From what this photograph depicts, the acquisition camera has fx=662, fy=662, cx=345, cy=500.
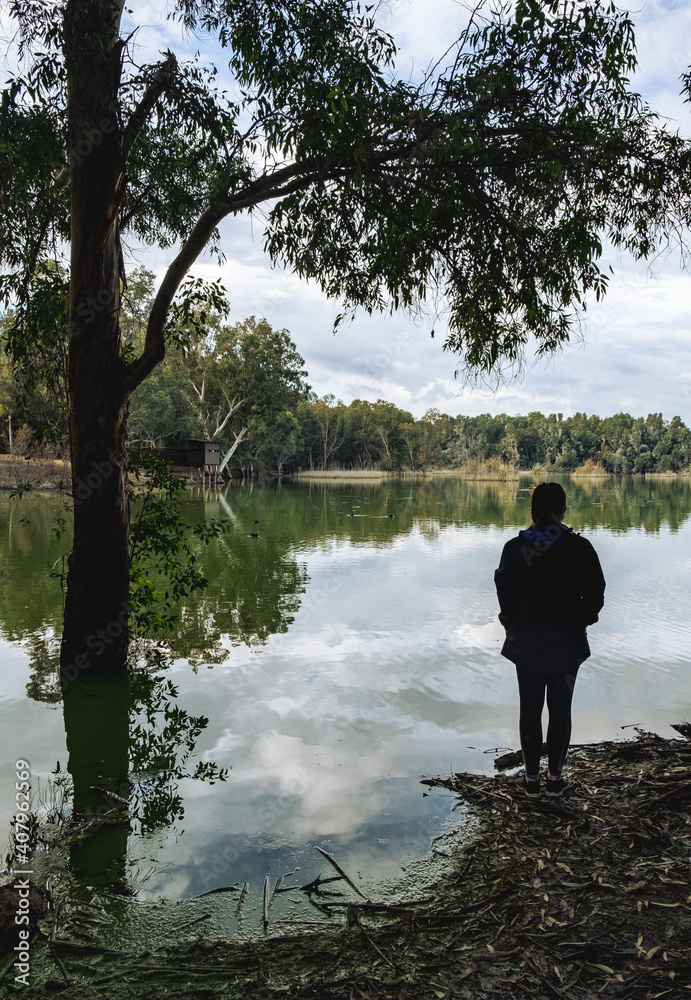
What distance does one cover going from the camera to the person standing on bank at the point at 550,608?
369 cm

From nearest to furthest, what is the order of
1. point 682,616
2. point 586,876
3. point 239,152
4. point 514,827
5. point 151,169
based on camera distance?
point 586,876
point 514,827
point 239,152
point 151,169
point 682,616

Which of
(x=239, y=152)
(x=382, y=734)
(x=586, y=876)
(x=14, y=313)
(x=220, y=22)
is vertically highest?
(x=220, y=22)

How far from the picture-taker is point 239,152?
582cm

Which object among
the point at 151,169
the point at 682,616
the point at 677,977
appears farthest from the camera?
the point at 682,616

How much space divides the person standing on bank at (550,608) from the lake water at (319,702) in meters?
0.83

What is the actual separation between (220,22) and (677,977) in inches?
287

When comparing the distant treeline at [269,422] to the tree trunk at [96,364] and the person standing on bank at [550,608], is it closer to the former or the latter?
the tree trunk at [96,364]

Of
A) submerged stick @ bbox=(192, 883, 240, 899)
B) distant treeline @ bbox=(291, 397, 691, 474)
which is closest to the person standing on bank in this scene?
submerged stick @ bbox=(192, 883, 240, 899)

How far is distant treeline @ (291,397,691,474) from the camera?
86.0 meters

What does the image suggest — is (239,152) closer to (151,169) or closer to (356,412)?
(151,169)

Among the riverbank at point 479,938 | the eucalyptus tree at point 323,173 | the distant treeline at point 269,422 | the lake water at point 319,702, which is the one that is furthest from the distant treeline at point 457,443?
the riverbank at point 479,938

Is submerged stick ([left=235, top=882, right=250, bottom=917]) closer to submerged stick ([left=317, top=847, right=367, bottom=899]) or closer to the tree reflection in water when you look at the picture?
submerged stick ([left=317, top=847, right=367, bottom=899])

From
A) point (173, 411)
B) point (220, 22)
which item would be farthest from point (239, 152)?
point (173, 411)

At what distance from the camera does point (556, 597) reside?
370cm
